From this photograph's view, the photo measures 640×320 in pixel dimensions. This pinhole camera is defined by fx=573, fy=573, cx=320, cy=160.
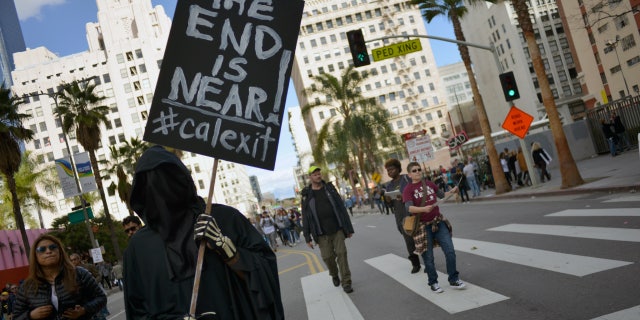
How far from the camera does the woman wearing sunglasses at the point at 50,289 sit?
4.95m

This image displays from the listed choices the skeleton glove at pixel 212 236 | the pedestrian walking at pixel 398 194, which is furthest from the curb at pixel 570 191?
the skeleton glove at pixel 212 236

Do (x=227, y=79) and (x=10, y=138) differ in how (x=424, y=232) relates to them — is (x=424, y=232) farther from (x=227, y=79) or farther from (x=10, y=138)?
(x=10, y=138)

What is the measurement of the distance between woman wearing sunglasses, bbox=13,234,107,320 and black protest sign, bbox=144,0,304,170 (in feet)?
7.36

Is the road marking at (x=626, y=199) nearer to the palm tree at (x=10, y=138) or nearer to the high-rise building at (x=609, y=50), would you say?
the palm tree at (x=10, y=138)

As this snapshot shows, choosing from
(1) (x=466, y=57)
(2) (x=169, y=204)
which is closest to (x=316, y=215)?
(2) (x=169, y=204)

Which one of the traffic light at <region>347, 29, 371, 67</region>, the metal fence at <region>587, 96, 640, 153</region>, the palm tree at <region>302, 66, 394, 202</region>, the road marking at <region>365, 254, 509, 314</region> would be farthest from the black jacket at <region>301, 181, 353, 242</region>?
the palm tree at <region>302, 66, 394, 202</region>

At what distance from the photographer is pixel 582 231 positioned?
880 centimetres

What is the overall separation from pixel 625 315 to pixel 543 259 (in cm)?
291

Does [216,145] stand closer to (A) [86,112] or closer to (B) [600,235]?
(B) [600,235]

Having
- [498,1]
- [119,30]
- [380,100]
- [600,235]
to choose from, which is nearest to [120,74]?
[119,30]

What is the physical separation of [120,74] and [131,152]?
5485 cm

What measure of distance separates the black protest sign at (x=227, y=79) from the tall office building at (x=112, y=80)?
308ft

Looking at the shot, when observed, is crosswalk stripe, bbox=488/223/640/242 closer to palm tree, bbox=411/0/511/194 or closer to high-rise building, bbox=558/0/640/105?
palm tree, bbox=411/0/511/194

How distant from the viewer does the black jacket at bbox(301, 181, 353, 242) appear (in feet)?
28.9
